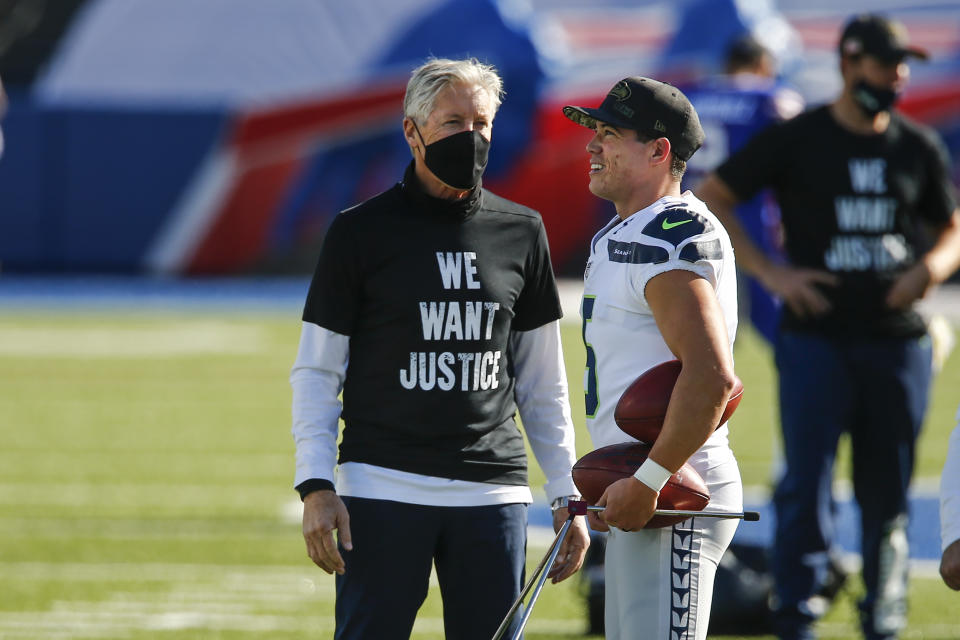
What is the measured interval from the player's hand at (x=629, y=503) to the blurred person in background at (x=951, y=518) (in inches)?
24.7

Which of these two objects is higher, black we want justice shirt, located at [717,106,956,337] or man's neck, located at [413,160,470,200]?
black we want justice shirt, located at [717,106,956,337]

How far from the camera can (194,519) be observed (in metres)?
7.86

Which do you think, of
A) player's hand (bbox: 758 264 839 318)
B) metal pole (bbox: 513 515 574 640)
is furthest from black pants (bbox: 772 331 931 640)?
metal pole (bbox: 513 515 574 640)

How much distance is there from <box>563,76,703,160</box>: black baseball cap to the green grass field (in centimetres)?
270

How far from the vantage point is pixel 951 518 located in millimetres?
3186

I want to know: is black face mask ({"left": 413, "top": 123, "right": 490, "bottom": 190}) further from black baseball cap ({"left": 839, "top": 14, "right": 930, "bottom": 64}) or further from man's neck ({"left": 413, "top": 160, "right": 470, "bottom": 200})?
black baseball cap ({"left": 839, "top": 14, "right": 930, "bottom": 64})

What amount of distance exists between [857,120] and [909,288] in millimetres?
664

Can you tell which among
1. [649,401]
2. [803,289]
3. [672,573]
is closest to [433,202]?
[649,401]

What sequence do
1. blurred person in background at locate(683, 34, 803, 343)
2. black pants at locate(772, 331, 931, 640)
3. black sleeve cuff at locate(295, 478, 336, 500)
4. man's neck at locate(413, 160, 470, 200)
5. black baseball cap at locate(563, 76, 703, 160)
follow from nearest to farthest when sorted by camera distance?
black baseball cap at locate(563, 76, 703, 160) < black sleeve cuff at locate(295, 478, 336, 500) < man's neck at locate(413, 160, 470, 200) < black pants at locate(772, 331, 931, 640) < blurred person in background at locate(683, 34, 803, 343)

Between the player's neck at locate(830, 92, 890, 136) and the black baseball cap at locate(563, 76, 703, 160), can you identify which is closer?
the black baseball cap at locate(563, 76, 703, 160)

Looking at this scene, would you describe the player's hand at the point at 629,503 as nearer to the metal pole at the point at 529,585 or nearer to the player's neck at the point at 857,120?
the metal pole at the point at 529,585

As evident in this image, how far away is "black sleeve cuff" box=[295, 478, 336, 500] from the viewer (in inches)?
138

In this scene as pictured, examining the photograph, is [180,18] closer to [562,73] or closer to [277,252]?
[277,252]

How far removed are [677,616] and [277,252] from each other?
2272 centimetres
